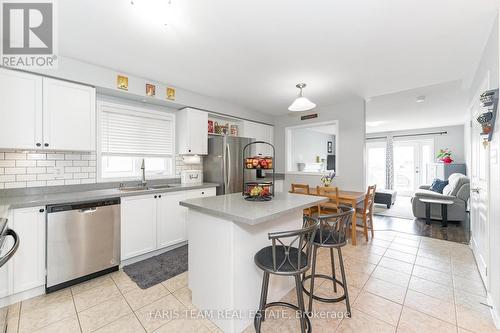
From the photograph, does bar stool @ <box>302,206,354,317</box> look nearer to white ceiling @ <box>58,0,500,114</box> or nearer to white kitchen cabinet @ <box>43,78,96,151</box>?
white ceiling @ <box>58,0,500,114</box>

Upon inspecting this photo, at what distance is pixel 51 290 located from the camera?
2148 mm

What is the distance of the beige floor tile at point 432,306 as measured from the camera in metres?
1.81

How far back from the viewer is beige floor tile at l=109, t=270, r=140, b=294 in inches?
88.2

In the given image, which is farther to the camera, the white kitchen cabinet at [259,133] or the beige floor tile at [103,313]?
the white kitchen cabinet at [259,133]

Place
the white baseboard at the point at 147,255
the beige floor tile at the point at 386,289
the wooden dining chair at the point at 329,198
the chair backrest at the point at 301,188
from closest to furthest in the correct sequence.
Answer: the beige floor tile at the point at 386,289
the white baseboard at the point at 147,255
the wooden dining chair at the point at 329,198
the chair backrest at the point at 301,188

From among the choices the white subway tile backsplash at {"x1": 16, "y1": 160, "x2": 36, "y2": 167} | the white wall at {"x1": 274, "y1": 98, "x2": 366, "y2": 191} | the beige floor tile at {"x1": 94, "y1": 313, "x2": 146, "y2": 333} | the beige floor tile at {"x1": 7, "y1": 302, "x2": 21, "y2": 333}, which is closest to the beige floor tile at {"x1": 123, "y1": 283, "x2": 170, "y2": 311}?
the beige floor tile at {"x1": 94, "y1": 313, "x2": 146, "y2": 333}

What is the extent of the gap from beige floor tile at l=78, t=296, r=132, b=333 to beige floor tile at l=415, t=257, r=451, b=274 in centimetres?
338

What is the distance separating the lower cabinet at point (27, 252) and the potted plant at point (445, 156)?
9223mm

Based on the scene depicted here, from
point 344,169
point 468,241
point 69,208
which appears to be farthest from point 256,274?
point 468,241

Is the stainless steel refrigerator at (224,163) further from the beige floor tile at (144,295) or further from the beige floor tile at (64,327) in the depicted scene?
the beige floor tile at (64,327)

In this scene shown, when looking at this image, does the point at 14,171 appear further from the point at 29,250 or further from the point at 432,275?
the point at 432,275

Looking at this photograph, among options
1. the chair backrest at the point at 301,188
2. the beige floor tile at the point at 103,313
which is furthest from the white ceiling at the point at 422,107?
the beige floor tile at the point at 103,313

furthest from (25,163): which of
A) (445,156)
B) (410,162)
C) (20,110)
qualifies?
(410,162)

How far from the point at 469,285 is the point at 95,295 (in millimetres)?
3841
